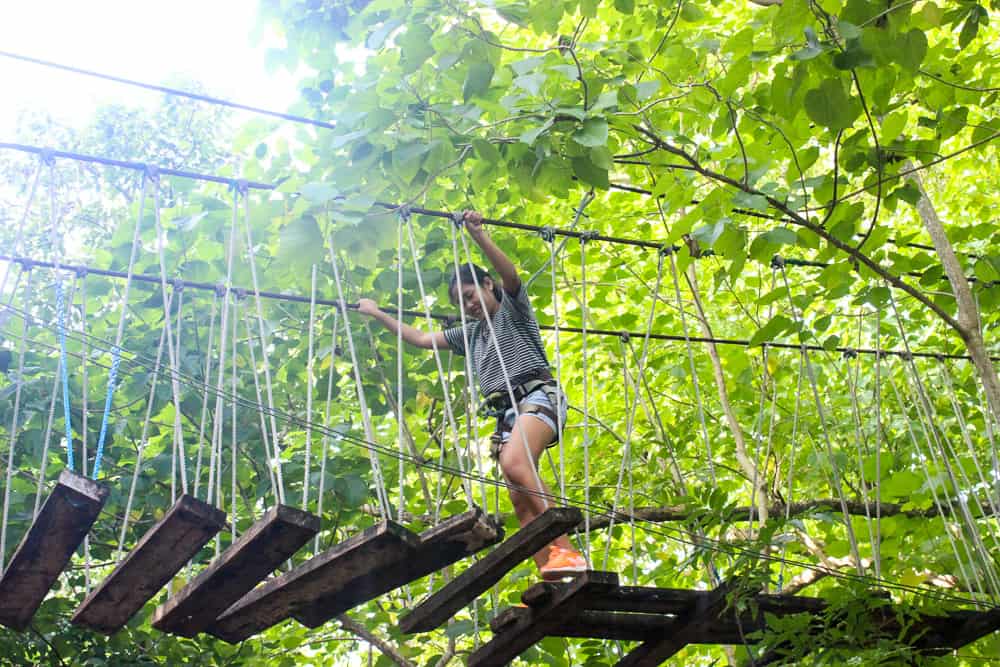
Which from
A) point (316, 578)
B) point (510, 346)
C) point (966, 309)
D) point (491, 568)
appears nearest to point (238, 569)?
point (316, 578)

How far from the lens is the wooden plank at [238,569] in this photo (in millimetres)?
2049

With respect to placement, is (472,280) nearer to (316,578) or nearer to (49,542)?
(316,578)

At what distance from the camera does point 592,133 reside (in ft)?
8.02

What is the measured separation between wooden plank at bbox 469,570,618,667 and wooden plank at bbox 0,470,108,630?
1044 mm

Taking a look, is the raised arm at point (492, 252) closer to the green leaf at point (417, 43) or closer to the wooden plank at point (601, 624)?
the green leaf at point (417, 43)

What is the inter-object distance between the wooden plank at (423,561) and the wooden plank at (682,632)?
77 centimetres

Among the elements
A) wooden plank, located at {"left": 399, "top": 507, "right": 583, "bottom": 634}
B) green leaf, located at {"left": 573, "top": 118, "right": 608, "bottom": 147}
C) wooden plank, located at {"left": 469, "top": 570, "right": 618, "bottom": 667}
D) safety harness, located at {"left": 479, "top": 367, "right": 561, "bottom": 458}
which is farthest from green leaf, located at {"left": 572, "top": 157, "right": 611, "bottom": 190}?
wooden plank, located at {"left": 469, "top": 570, "right": 618, "bottom": 667}

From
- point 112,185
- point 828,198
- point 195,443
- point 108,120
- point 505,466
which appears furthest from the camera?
point 108,120

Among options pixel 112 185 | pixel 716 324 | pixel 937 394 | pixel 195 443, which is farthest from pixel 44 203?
pixel 937 394

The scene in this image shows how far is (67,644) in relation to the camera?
3.58 m

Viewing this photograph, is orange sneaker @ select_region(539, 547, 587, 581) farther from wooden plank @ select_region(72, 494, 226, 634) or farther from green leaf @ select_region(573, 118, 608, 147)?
green leaf @ select_region(573, 118, 608, 147)

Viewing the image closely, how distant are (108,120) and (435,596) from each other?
192 inches

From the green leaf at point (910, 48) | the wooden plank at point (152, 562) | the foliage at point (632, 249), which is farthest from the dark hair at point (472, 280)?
the green leaf at point (910, 48)

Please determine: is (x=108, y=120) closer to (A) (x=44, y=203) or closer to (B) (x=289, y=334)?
(A) (x=44, y=203)
